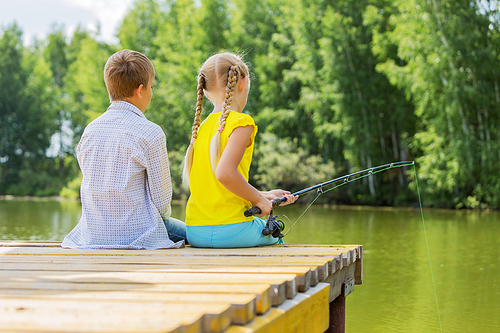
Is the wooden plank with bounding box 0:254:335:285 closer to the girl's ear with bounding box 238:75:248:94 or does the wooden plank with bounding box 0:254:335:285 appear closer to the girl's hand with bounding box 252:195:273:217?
the girl's hand with bounding box 252:195:273:217

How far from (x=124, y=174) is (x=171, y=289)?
1164mm

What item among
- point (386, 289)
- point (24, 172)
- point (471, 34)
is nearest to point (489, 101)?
point (471, 34)

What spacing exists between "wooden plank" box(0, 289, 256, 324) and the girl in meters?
1.08

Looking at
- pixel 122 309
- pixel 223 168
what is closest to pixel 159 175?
pixel 223 168

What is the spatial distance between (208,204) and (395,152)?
Answer: 18.7m

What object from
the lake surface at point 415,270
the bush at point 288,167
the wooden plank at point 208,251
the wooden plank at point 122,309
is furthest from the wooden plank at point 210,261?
the bush at point 288,167

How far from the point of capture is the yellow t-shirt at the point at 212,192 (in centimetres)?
284

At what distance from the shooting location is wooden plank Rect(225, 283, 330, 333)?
5.29 feet

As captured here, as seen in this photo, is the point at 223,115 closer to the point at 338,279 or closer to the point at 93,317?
the point at 338,279

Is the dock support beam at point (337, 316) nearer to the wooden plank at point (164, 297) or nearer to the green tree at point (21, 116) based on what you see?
the wooden plank at point (164, 297)

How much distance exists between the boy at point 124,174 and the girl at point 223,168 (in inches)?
6.3

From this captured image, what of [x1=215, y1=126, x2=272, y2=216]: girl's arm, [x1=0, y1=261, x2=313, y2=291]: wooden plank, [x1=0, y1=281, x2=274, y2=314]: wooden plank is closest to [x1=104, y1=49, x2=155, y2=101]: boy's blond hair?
[x1=215, y1=126, x2=272, y2=216]: girl's arm

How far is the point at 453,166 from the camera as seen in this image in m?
16.1

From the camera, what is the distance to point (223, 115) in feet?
9.20
